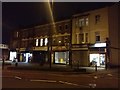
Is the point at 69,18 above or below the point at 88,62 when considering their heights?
above

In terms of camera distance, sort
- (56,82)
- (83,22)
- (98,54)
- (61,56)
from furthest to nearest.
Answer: (61,56) < (83,22) < (98,54) < (56,82)

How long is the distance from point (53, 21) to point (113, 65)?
2068 centimetres

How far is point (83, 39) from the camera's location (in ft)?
164

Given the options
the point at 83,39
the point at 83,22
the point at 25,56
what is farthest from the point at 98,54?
the point at 25,56

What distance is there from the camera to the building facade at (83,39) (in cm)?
4475

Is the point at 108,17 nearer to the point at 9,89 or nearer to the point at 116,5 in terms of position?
the point at 116,5

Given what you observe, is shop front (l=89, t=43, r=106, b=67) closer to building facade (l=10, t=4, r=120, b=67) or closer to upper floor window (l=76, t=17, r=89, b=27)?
building facade (l=10, t=4, r=120, b=67)

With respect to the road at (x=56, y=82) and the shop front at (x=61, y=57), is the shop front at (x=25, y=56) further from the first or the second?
the road at (x=56, y=82)

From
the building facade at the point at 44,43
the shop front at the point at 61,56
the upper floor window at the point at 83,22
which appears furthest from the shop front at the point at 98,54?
the shop front at the point at 61,56

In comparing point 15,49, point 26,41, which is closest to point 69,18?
point 26,41

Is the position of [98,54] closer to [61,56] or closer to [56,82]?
[61,56]

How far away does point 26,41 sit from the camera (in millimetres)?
71812

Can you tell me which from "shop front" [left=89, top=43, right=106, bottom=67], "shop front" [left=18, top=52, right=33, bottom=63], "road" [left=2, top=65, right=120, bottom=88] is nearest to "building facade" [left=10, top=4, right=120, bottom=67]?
"shop front" [left=89, top=43, right=106, bottom=67]

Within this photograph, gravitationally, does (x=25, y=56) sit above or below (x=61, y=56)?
below
